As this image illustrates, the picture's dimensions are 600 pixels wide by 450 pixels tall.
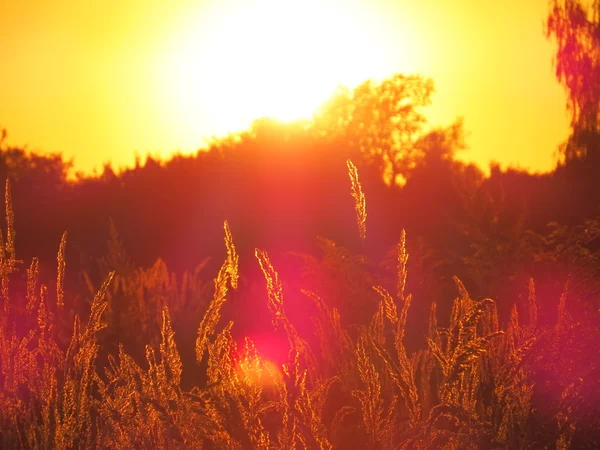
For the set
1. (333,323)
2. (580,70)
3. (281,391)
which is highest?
(580,70)

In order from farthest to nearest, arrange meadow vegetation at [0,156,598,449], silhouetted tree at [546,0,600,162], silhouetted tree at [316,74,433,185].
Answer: silhouetted tree at [316,74,433,185] < silhouetted tree at [546,0,600,162] < meadow vegetation at [0,156,598,449]

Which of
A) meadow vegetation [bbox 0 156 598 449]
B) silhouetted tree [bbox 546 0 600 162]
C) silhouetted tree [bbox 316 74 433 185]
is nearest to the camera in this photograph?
meadow vegetation [bbox 0 156 598 449]

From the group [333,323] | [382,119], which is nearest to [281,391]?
[333,323]

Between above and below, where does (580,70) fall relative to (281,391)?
above

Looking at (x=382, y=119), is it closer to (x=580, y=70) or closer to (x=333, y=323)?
(x=580, y=70)

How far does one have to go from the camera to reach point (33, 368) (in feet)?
10.6

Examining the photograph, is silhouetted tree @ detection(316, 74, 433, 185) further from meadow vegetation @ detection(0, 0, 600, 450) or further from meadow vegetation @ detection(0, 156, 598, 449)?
meadow vegetation @ detection(0, 156, 598, 449)

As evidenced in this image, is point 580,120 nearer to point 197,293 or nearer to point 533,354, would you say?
point 197,293

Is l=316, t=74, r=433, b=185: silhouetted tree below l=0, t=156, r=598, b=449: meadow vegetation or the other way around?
the other way around

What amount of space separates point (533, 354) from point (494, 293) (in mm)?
5124

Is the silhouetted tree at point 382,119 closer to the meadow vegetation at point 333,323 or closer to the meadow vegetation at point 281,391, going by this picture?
the meadow vegetation at point 333,323

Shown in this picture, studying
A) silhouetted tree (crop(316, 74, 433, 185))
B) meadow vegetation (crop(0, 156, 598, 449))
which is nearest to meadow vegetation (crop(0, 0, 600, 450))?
meadow vegetation (crop(0, 156, 598, 449))

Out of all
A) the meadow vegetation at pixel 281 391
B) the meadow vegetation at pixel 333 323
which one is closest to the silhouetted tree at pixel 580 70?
the meadow vegetation at pixel 333 323

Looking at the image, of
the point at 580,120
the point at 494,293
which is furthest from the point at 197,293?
the point at 580,120
